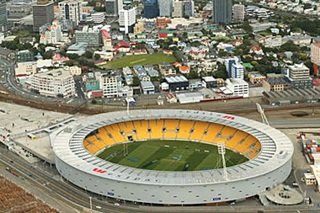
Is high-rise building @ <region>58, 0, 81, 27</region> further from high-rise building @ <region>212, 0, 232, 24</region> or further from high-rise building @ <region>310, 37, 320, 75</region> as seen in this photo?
high-rise building @ <region>310, 37, 320, 75</region>

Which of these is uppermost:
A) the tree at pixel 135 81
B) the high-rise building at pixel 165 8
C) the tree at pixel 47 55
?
the high-rise building at pixel 165 8

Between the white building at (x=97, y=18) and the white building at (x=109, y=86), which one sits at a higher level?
the white building at (x=97, y=18)

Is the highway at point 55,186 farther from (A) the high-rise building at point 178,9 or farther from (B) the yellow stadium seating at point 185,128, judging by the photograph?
(A) the high-rise building at point 178,9

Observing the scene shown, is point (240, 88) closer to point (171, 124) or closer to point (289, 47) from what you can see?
point (171, 124)

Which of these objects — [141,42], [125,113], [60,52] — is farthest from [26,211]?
[141,42]

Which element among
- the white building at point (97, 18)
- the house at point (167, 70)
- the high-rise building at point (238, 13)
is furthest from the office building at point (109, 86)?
the high-rise building at point (238, 13)

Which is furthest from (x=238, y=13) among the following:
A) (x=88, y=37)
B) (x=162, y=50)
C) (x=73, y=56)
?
(x=73, y=56)

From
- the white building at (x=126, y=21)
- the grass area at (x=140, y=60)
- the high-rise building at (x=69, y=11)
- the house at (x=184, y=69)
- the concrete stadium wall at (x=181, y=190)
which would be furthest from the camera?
the high-rise building at (x=69, y=11)
